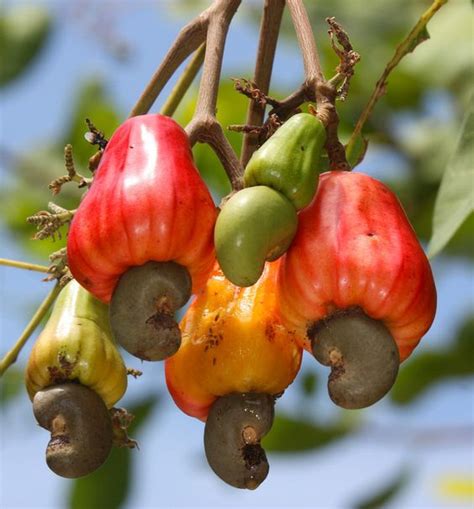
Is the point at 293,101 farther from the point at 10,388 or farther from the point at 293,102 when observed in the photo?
the point at 10,388

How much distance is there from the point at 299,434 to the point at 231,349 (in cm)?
160

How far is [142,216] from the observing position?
1.31 meters

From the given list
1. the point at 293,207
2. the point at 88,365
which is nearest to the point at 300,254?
the point at 293,207

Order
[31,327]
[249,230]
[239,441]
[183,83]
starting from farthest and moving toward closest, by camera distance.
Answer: [183,83], [31,327], [239,441], [249,230]

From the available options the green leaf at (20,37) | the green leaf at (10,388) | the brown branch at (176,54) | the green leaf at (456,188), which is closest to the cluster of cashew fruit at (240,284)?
the brown branch at (176,54)

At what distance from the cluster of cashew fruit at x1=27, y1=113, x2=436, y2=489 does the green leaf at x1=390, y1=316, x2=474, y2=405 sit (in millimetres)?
1630

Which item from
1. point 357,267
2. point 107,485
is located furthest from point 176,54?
point 107,485

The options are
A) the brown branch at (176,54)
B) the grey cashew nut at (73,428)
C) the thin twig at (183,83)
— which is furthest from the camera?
the thin twig at (183,83)

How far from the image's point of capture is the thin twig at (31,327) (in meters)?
1.64

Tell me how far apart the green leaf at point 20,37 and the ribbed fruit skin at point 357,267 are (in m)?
2.06

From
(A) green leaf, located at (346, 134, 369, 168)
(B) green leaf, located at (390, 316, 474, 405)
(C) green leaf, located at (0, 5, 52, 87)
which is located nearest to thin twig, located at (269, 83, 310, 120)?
(A) green leaf, located at (346, 134, 369, 168)

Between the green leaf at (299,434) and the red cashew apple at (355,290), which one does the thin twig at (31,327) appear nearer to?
the red cashew apple at (355,290)

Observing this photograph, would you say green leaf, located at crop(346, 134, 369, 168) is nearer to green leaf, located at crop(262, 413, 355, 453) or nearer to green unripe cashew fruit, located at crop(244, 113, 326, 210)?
green unripe cashew fruit, located at crop(244, 113, 326, 210)

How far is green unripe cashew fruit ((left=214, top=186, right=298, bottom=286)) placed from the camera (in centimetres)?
129
